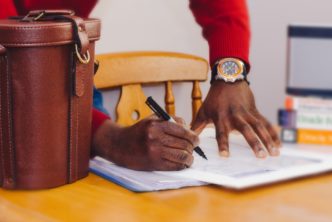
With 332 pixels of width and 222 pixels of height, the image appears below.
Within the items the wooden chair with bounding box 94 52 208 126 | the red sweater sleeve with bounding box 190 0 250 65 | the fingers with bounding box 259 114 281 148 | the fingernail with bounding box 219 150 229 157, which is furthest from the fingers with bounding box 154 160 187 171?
the wooden chair with bounding box 94 52 208 126

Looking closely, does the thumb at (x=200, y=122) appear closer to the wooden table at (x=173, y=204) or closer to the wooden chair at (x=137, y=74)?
the wooden table at (x=173, y=204)

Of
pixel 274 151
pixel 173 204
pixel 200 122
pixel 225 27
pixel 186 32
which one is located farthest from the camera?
pixel 186 32

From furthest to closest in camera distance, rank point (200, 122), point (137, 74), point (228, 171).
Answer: point (137, 74) → point (200, 122) → point (228, 171)

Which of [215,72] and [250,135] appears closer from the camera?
[250,135]

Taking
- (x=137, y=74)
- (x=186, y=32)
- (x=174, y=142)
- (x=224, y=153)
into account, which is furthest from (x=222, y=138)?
(x=186, y=32)

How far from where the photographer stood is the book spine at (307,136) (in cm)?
93

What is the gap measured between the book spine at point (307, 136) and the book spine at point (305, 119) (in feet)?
0.04

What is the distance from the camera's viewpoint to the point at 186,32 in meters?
2.10

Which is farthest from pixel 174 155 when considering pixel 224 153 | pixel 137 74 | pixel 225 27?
pixel 137 74

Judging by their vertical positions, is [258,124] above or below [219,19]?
below

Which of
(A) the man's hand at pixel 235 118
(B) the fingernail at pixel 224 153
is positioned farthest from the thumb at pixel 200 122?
(B) the fingernail at pixel 224 153

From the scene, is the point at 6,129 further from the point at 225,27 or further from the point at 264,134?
the point at 225,27

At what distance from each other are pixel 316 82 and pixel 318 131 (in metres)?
0.19

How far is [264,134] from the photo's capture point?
2.97 ft
